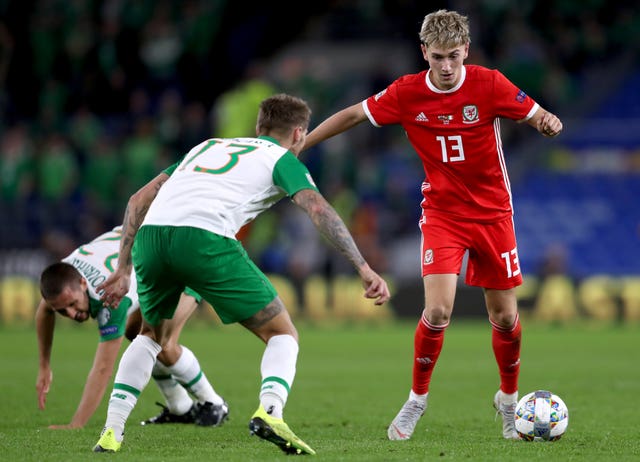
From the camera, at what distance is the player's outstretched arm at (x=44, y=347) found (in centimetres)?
747

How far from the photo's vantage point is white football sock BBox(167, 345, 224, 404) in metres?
7.47

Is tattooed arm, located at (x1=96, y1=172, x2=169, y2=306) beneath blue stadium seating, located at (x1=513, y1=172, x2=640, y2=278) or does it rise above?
above

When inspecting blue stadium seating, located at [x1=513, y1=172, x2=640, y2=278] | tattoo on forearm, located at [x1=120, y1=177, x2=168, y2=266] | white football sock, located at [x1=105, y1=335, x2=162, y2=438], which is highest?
tattoo on forearm, located at [x1=120, y1=177, x2=168, y2=266]

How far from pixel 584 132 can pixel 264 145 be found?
17.4 metres

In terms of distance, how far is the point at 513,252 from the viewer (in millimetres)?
7047

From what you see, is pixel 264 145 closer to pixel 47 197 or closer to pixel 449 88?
pixel 449 88

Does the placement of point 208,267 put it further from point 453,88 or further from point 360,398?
point 360,398

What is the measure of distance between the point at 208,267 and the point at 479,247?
2.02m

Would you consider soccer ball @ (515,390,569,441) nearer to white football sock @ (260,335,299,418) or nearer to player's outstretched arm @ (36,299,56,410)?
white football sock @ (260,335,299,418)

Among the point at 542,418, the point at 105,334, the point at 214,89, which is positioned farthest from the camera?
the point at 214,89

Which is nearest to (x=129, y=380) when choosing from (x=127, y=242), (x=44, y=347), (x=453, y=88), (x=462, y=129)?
(x=127, y=242)

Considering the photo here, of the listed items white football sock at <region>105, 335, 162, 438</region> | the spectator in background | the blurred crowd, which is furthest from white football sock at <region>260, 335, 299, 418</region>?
the blurred crowd

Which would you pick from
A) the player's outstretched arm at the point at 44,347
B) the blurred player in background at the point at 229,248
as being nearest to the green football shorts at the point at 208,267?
the blurred player in background at the point at 229,248

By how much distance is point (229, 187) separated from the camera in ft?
19.1
